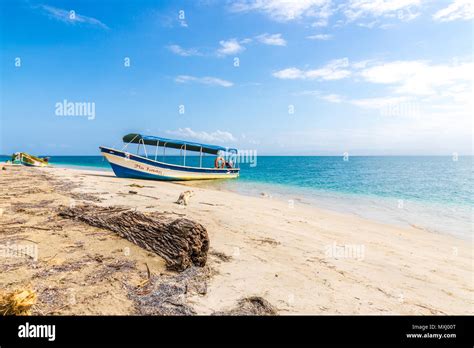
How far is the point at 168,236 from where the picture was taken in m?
4.90

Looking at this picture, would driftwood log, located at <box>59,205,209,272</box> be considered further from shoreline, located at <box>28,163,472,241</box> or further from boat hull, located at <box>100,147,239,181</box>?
boat hull, located at <box>100,147,239,181</box>

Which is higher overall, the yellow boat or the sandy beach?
the yellow boat

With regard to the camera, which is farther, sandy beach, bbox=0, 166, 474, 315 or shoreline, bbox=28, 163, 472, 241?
shoreline, bbox=28, 163, 472, 241

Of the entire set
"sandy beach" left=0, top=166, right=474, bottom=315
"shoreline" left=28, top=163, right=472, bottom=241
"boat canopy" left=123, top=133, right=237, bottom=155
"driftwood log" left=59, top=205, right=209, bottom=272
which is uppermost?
"boat canopy" left=123, top=133, right=237, bottom=155

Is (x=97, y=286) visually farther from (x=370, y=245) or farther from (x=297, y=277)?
(x=370, y=245)

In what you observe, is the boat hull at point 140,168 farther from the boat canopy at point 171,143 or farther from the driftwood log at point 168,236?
the driftwood log at point 168,236

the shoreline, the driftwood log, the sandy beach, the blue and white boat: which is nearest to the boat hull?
the blue and white boat

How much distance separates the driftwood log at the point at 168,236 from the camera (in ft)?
15.2

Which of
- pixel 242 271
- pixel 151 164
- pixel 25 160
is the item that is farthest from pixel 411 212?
pixel 25 160

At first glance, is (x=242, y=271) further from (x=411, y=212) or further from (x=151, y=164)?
(x=151, y=164)

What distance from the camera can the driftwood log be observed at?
15.2 feet

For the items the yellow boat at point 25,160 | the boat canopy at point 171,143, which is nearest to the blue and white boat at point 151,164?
the boat canopy at point 171,143

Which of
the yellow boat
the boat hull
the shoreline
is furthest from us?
the yellow boat
